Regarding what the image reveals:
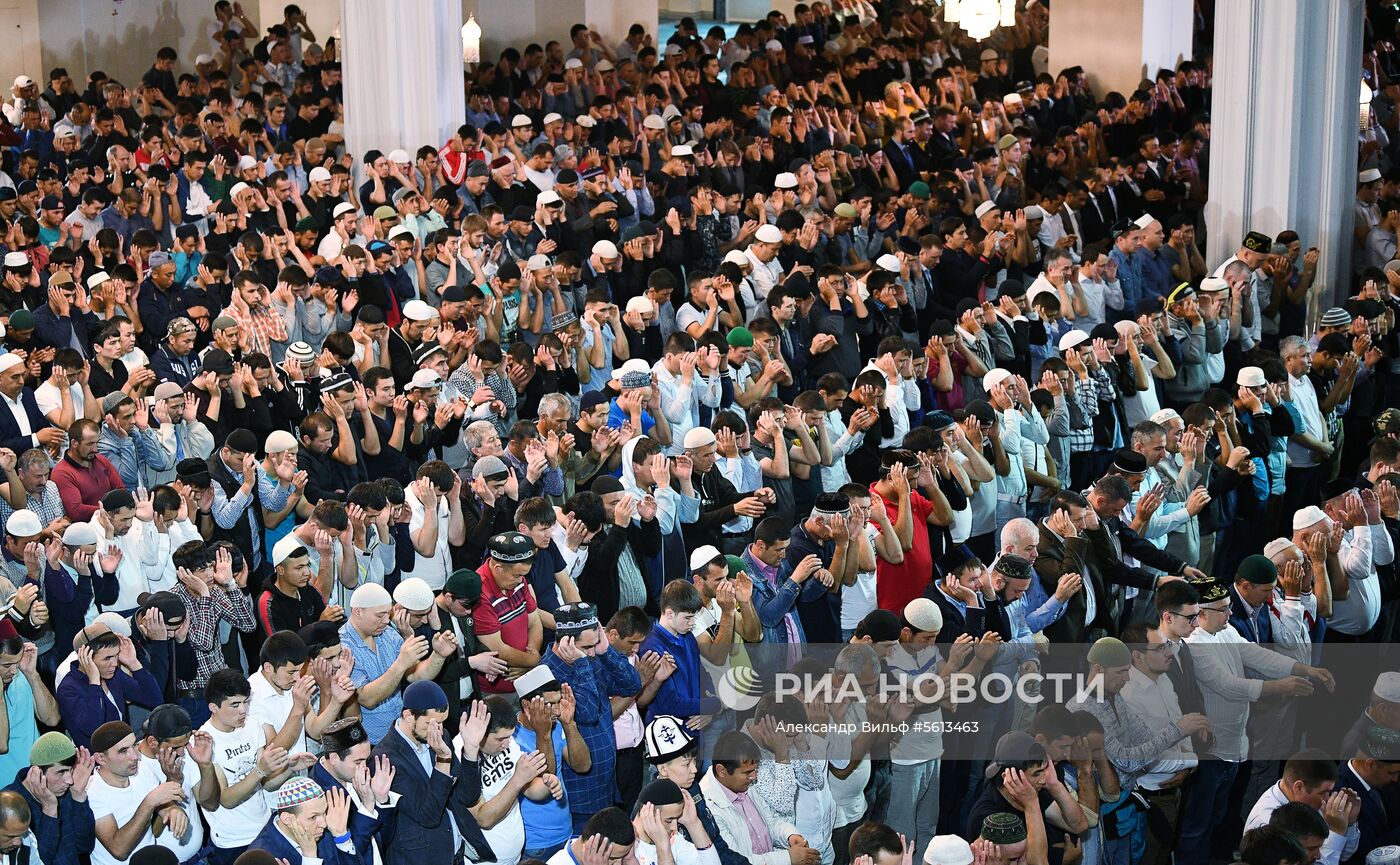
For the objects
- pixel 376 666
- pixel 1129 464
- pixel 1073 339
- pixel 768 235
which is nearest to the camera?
pixel 376 666

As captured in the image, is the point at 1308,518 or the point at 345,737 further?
the point at 1308,518

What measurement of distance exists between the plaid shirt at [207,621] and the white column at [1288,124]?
31.7 ft

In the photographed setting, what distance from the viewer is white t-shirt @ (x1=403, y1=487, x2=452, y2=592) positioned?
8.77m

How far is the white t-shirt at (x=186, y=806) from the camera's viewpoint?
6812 millimetres

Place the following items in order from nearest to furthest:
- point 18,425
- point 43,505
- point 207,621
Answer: point 207,621 → point 43,505 → point 18,425

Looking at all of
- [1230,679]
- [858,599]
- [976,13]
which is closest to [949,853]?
[1230,679]

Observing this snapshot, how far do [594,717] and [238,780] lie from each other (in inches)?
52.2

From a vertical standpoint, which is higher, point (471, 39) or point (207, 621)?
point (471, 39)

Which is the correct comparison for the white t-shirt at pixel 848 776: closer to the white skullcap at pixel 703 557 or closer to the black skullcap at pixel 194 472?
the white skullcap at pixel 703 557

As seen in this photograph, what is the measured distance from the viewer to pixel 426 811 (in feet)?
21.7

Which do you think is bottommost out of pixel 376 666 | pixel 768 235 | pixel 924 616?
pixel 376 666

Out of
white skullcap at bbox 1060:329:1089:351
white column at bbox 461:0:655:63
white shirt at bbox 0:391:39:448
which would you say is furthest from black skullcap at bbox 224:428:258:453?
white column at bbox 461:0:655:63

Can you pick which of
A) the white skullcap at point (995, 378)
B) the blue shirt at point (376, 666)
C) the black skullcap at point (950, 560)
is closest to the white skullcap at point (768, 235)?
the white skullcap at point (995, 378)

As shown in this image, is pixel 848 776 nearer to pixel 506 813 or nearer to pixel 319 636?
pixel 506 813
